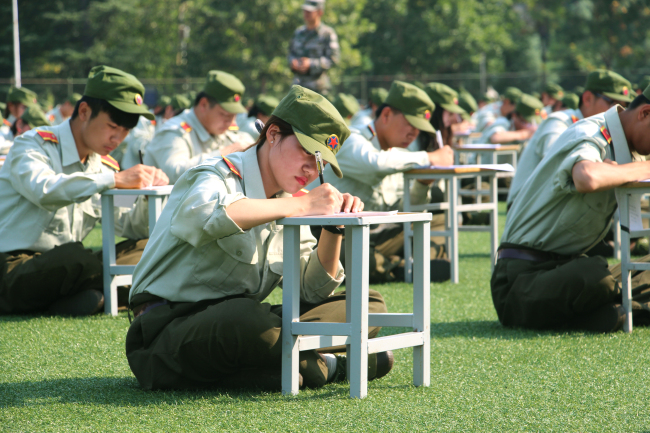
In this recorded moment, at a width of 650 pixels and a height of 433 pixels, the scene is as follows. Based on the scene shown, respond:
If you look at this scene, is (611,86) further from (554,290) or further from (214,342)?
(214,342)

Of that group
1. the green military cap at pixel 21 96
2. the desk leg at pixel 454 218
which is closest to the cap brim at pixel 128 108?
the desk leg at pixel 454 218

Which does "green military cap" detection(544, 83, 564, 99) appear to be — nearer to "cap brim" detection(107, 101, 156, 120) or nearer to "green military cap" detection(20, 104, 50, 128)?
"green military cap" detection(20, 104, 50, 128)

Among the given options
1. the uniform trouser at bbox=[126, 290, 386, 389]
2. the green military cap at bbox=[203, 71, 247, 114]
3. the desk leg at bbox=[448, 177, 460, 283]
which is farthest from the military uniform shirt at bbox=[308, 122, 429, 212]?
the uniform trouser at bbox=[126, 290, 386, 389]

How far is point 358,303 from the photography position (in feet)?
6.89

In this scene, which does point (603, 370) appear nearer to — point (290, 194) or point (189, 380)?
point (290, 194)

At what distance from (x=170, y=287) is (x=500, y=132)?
7667 millimetres

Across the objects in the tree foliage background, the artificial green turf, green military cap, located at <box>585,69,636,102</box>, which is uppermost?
the tree foliage background

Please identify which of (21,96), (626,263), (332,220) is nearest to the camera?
(332,220)

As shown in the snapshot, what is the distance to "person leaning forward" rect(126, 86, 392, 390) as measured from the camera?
82.1 inches

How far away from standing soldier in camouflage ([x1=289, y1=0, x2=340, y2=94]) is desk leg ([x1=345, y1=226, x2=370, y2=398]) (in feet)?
23.9

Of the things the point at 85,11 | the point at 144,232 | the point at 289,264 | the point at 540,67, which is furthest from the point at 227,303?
the point at 540,67

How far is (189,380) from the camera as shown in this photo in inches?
91.2

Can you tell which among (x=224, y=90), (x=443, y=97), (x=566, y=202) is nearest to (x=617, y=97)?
(x=443, y=97)

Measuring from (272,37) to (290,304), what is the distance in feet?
74.4
